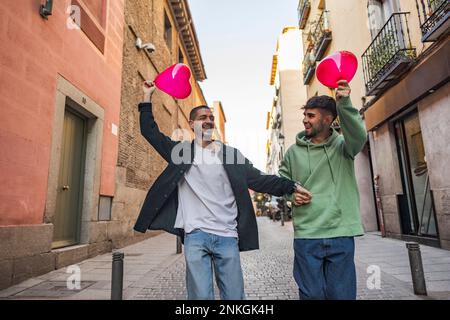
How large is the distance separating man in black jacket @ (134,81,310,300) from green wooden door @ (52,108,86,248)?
458 centimetres

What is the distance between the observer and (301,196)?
2.28 m

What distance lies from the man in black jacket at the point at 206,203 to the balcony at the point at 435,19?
6.01 meters

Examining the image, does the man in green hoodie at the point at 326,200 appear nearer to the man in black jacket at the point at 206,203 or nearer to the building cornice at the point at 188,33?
the man in black jacket at the point at 206,203

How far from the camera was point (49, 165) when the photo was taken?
5.67 metres

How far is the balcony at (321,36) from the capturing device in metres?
14.2

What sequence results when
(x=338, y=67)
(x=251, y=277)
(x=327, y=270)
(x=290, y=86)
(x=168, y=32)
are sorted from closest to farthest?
(x=327, y=270)
(x=338, y=67)
(x=251, y=277)
(x=168, y=32)
(x=290, y=86)

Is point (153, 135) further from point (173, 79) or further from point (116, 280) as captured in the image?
point (116, 280)

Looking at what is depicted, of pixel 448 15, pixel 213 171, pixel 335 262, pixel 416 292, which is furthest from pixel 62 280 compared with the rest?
pixel 448 15

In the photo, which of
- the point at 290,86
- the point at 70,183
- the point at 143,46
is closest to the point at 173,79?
the point at 70,183

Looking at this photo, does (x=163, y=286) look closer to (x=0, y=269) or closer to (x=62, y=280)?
(x=62, y=280)

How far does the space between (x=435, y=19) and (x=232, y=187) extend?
676 cm

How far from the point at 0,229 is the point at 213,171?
352 cm

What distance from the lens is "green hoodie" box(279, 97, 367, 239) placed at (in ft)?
7.30

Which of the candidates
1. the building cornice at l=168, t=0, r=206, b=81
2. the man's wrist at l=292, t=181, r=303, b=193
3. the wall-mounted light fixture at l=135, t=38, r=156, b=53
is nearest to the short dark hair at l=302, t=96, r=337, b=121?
the man's wrist at l=292, t=181, r=303, b=193
